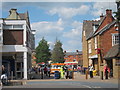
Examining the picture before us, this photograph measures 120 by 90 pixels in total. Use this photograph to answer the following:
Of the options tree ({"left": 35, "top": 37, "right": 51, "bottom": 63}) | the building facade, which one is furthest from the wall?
tree ({"left": 35, "top": 37, "right": 51, "bottom": 63})

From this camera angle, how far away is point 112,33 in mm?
36938

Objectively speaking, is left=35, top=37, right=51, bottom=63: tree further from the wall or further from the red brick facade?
the wall

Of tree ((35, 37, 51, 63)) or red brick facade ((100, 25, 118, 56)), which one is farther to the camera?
tree ((35, 37, 51, 63))

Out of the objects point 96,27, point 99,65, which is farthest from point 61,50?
point 99,65

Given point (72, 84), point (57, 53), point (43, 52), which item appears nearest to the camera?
point (72, 84)

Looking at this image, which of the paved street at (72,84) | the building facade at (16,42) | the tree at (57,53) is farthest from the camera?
the tree at (57,53)

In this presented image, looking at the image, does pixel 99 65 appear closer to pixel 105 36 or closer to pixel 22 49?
pixel 105 36

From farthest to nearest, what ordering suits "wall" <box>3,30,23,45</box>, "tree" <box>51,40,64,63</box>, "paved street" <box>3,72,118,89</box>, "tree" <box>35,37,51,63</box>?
"tree" <box>51,40,64,63</box>, "tree" <box>35,37,51,63</box>, "wall" <box>3,30,23,45</box>, "paved street" <box>3,72,118,89</box>

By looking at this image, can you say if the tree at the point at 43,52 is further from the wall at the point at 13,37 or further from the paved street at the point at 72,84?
the paved street at the point at 72,84

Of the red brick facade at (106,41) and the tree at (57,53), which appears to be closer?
the red brick facade at (106,41)

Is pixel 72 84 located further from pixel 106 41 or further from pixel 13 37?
pixel 106 41

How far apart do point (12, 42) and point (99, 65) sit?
45.8 feet

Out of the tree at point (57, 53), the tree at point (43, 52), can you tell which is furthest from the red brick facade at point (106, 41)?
the tree at point (57, 53)

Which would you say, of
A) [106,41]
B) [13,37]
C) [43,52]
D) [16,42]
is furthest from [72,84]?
[43,52]
